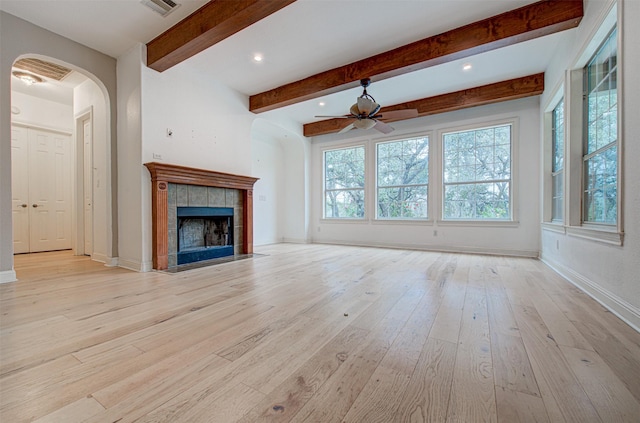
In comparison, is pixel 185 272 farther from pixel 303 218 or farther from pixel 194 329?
pixel 303 218

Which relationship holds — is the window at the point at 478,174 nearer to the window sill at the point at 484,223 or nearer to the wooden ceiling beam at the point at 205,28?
the window sill at the point at 484,223

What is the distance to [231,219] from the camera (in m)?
4.96

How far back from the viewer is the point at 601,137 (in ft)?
8.86

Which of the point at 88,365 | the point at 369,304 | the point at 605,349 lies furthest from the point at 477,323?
the point at 88,365

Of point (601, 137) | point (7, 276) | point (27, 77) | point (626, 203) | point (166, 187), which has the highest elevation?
point (27, 77)

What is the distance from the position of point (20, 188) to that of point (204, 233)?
371 cm

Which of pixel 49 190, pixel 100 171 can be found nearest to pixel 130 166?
pixel 100 171

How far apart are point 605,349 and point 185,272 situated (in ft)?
12.9

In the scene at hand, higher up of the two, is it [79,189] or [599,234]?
[79,189]

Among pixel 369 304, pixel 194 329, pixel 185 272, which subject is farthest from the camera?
pixel 185 272

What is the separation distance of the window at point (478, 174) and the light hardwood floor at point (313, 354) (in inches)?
104

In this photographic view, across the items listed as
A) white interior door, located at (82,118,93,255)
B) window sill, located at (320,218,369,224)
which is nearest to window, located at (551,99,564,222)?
window sill, located at (320,218,369,224)

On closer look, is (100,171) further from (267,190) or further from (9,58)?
(267,190)

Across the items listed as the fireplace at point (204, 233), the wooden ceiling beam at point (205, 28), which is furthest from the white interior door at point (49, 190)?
the wooden ceiling beam at point (205, 28)
